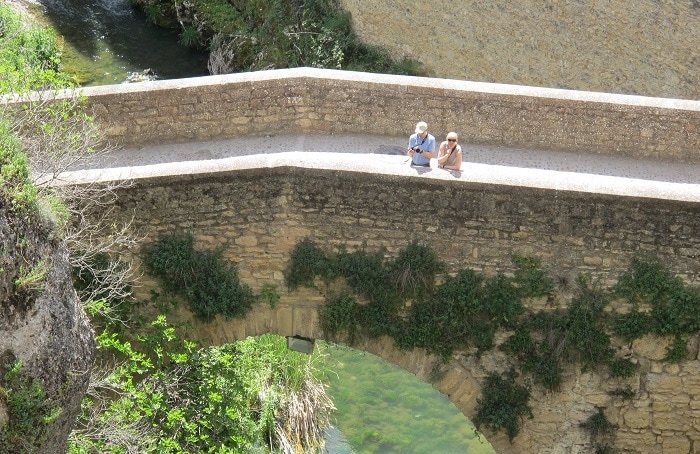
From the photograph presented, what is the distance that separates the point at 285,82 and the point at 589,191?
3372 mm

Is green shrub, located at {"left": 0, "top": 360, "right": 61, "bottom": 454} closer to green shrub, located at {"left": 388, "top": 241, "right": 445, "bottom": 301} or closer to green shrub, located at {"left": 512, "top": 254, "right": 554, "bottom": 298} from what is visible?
green shrub, located at {"left": 388, "top": 241, "right": 445, "bottom": 301}

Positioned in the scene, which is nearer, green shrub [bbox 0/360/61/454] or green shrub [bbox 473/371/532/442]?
green shrub [bbox 0/360/61/454]

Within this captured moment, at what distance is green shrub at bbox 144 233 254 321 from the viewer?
24.5ft

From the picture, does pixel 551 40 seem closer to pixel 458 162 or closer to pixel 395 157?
pixel 395 157

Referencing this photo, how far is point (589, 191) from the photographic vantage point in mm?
6965

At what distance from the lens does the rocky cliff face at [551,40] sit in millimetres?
12875

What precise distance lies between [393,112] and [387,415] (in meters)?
3.69

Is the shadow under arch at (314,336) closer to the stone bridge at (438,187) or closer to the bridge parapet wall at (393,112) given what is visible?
the stone bridge at (438,187)

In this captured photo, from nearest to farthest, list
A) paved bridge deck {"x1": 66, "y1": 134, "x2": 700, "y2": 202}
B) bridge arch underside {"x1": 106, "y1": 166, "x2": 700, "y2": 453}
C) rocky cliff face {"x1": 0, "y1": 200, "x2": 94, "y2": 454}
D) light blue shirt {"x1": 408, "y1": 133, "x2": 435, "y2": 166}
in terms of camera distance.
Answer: rocky cliff face {"x1": 0, "y1": 200, "x2": 94, "y2": 454}, bridge arch underside {"x1": 106, "y1": 166, "x2": 700, "y2": 453}, light blue shirt {"x1": 408, "y1": 133, "x2": 435, "y2": 166}, paved bridge deck {"x1": 66, "y1": 134, "x2": 700, "y2": 202}

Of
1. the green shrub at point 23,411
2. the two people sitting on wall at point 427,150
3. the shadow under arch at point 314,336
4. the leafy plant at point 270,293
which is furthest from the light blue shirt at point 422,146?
the green shrub at point 23,411

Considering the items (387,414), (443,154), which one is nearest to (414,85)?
(443,154)

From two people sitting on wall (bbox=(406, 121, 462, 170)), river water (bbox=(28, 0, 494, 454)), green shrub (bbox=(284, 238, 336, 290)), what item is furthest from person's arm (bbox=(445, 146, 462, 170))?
river water (bbox=(28, 0, 494, 454))

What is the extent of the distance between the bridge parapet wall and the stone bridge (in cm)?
1

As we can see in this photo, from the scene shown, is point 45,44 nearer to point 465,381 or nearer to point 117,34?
point 117,34
